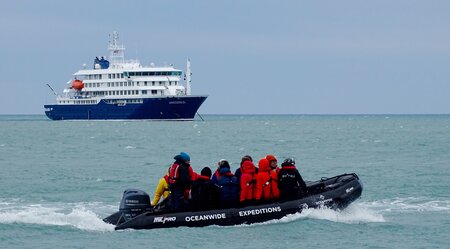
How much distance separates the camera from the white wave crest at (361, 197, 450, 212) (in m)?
23.2

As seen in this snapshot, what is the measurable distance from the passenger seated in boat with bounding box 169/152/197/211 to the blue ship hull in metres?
89.6

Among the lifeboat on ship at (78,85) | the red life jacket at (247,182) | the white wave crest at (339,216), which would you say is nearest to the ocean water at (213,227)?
the white wave crest at (339,216)

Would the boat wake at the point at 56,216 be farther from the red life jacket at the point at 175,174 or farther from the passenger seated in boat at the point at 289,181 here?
the passenger seated in boat at the point at 289,181

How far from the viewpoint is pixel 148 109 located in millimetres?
110062

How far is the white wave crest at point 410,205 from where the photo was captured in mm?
23219

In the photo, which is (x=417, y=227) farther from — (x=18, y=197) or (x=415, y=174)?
(x=415, y=174)

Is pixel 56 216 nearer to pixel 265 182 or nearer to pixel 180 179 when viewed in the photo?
pixel 180 179

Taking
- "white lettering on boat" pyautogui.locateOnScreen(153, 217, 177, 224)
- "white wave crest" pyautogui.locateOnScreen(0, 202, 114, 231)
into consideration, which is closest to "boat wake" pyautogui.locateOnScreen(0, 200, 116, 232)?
"white wave crest" pyautogui.locateOnScreen(0, 202, 114, 231)

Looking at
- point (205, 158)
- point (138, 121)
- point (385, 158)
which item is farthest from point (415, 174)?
point (138, 121)

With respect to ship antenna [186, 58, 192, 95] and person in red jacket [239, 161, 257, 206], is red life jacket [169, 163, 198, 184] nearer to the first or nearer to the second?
person in red jacket [239, 161, 257, 206]

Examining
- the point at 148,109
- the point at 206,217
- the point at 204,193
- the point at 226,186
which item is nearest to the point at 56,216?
the point at 206,217

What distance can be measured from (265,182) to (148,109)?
91.4m

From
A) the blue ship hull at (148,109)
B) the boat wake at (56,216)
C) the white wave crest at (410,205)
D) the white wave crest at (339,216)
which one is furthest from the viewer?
the blue ship hull at (148,109)

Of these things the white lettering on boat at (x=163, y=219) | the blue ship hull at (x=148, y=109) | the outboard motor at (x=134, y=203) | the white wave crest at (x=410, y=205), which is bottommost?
the white wave crest at (x=410, y=205)
